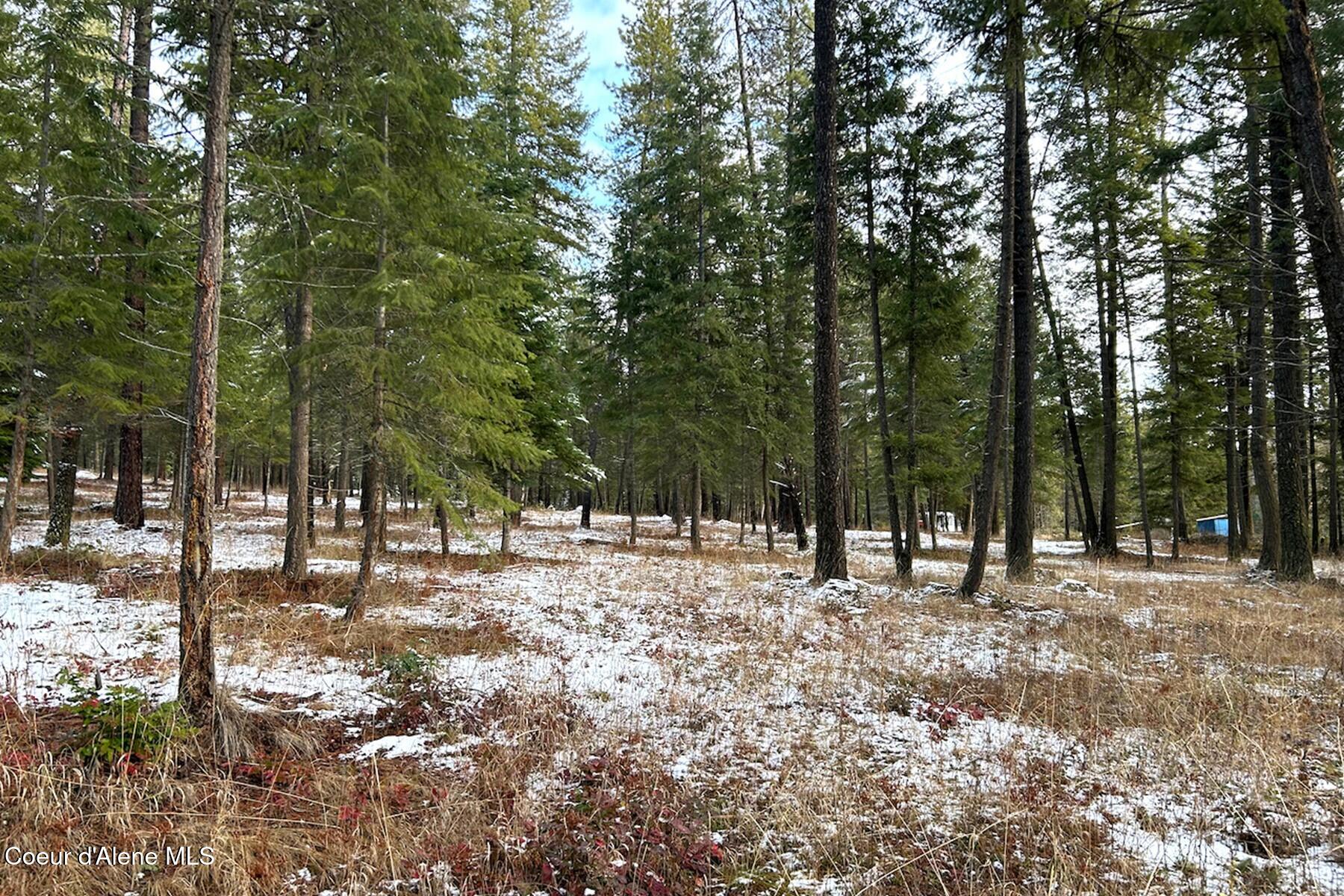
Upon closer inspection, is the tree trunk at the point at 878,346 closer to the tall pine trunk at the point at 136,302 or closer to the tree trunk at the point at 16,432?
the tall pine trunk at the point at 136,302

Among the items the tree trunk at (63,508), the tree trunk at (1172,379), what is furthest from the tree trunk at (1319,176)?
the tree trunk at (63,508)

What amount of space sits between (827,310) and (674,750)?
798 cm

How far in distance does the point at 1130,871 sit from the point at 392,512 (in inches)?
1211

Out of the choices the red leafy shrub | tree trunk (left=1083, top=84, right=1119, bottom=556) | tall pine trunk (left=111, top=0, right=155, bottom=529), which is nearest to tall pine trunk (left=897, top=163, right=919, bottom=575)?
the red leafy shrub

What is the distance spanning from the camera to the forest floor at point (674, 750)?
9.98 feet

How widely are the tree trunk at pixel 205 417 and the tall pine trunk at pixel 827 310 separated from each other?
8.25 meters

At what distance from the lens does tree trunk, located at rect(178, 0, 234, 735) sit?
4.12m

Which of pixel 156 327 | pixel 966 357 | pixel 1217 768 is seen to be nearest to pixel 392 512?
pixel 156 327

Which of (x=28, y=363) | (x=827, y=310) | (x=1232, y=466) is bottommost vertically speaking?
(x=1232, y=466)

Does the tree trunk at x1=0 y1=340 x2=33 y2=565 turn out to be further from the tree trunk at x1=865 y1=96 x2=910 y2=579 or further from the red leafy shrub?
the tree trunk at x1=865 y1=96 x2=910 y2=579

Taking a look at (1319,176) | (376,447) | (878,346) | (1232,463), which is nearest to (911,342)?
(878,346)

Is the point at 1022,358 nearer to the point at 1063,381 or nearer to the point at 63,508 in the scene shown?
the point at 1063,381

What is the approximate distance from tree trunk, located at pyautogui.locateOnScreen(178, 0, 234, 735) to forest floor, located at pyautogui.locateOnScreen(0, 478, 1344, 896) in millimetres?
372

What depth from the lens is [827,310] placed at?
10297 millimetres
